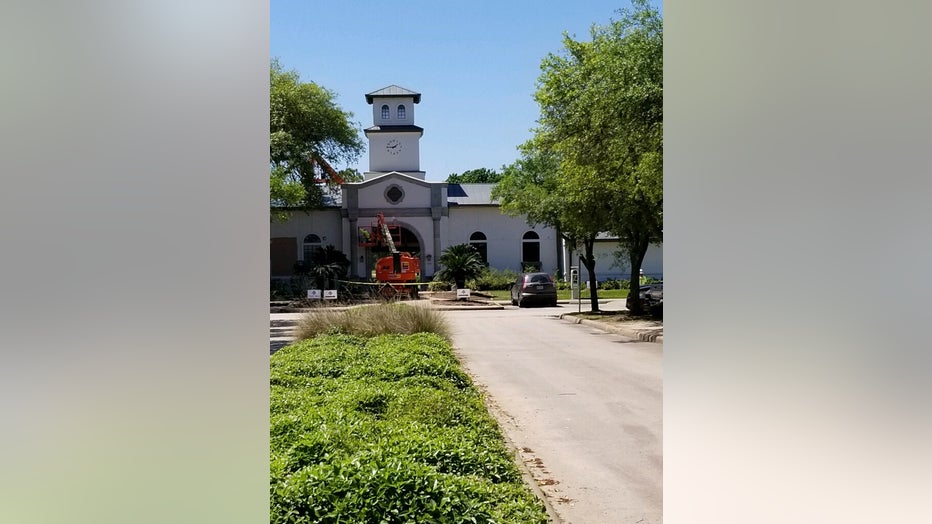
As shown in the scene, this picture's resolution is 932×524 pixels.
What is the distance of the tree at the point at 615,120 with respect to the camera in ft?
45.6

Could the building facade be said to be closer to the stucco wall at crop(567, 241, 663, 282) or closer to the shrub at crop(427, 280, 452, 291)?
the stucco wall at crop(567, 241, 663, 282)

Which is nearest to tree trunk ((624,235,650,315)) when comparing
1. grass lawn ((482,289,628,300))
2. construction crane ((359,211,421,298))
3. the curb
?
the curb

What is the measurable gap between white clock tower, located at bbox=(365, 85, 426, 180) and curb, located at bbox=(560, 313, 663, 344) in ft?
85.6

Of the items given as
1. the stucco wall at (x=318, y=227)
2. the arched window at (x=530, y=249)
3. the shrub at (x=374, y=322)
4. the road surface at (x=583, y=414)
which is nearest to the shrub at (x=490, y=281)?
the arched window at (x=530, y=249)

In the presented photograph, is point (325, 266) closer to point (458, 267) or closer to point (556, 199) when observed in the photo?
point (458, 267)

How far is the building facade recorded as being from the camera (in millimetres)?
42469

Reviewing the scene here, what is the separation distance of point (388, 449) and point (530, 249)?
4013 cm

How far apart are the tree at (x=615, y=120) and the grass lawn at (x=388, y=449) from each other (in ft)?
23.2

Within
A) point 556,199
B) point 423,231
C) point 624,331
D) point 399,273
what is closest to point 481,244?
point 423,231

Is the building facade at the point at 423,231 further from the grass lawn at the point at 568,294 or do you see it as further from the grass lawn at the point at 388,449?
the grass lawn at the point at 388,449

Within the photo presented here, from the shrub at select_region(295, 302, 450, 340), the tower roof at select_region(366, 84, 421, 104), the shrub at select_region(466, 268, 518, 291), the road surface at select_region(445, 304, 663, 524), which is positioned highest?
the tower roof at select_region(366, 84, 421, 104)

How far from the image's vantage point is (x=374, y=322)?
545 inches
